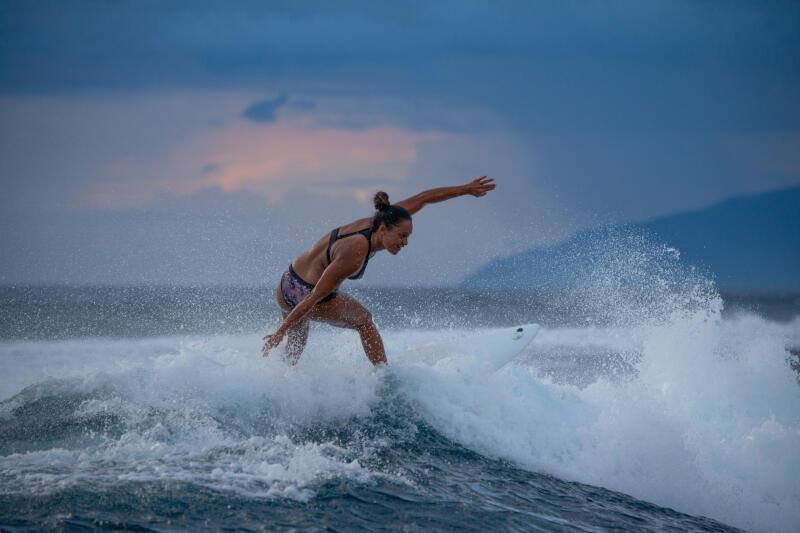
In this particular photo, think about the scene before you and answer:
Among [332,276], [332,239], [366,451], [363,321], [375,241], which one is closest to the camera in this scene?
[366,451]

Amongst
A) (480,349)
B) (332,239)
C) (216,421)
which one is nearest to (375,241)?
(332,239)

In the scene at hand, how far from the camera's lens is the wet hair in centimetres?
420

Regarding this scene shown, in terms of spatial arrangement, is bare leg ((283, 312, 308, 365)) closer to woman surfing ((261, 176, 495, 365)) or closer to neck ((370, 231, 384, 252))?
woman surfing ((261, 176, 495, 365))

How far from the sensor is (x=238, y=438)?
372cm

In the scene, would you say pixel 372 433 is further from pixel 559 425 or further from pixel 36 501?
pixel 36 501

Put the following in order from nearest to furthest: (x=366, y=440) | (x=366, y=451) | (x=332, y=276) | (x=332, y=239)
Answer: (x=366, y=451) → (x=366, y=440) → (x=332, y=276) → (x=332, y=239)

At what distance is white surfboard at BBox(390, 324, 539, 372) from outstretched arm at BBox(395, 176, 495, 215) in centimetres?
155

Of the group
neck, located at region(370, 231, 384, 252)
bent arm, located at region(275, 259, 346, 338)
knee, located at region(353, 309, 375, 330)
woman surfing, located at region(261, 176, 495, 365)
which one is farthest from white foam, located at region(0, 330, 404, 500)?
neck, located at region(370, 231, 384, 252)

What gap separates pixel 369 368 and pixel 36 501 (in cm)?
267

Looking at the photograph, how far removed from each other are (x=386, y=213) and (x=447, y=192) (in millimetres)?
974

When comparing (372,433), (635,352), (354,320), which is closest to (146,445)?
(372,433)

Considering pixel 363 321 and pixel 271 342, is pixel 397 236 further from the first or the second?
pixel 271 342

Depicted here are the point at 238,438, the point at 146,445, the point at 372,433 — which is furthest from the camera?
the point at 372,433

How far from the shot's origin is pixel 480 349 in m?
5.76
